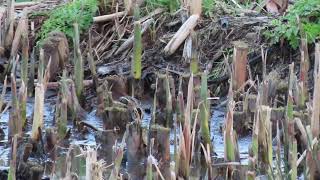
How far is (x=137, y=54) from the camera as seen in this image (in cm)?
813

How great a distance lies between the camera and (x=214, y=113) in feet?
25.7

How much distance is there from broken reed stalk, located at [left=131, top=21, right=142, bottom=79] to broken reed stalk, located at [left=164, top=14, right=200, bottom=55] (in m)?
0.50

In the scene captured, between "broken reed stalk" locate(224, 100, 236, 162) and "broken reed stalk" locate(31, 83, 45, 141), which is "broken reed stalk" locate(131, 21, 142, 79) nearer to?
"broken reed stalk" locate(31, 83, 45, 141)

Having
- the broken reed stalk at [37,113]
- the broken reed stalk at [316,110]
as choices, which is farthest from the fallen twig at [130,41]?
the broken reed stalk at [316,110]

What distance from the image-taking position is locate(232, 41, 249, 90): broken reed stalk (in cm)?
768

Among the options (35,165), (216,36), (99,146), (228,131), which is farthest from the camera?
(216,36)

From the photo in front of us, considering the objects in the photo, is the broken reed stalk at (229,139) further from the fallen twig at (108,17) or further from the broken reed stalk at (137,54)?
the fallen twig at (108,17)

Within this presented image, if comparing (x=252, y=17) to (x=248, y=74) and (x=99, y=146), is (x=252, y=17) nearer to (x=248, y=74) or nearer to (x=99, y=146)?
(x=248, y=74)

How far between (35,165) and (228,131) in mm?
1326

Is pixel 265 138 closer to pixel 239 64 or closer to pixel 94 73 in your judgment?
pixel 239 64

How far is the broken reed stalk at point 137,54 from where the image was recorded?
794 centimetres

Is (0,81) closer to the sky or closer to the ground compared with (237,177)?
closer to the sky

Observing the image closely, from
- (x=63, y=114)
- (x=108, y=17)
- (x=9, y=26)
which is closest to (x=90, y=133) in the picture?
(x=63, y=114)

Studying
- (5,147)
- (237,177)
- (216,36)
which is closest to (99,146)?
(5,147)
